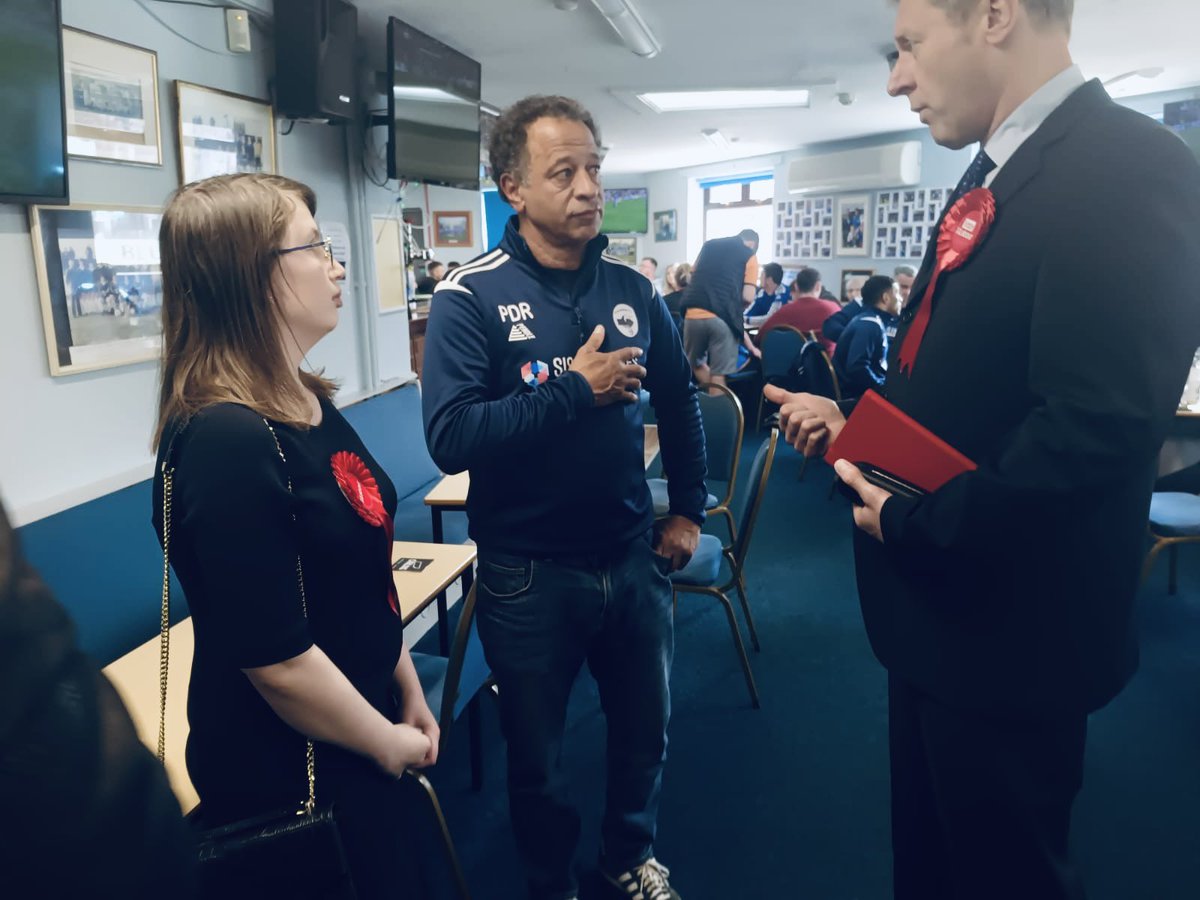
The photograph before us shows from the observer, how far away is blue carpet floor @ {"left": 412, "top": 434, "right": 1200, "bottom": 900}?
6.10ft

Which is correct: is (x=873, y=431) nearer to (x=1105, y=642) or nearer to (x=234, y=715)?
(x=1105, y=642)

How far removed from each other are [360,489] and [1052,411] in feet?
2.79

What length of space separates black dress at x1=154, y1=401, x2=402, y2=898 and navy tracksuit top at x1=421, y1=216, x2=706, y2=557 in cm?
28

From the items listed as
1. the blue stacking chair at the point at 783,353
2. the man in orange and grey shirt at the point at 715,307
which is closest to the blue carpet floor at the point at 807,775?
the man in orange and grey shirt at the point at 715,307

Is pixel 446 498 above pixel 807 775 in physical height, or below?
above

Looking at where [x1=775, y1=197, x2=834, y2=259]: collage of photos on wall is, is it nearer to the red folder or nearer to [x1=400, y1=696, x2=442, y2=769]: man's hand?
the red folder

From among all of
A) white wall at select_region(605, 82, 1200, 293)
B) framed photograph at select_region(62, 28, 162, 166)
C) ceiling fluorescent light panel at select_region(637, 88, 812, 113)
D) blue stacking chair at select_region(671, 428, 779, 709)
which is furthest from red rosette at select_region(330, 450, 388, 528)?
white wall at select_region(605, 82, 1200, 293)

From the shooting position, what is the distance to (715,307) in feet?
18.3

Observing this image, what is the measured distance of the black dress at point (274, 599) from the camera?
92 cm

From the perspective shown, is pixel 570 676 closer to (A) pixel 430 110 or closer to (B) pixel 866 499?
(B) pixel 866 499

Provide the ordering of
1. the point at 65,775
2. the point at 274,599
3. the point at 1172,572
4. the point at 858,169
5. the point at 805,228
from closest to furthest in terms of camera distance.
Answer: the point at 65,775 < the point at 274,599 < the point at 1172,572 < the point at 858,169 < the point at 805,228

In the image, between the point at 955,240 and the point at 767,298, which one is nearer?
the point at 955,240

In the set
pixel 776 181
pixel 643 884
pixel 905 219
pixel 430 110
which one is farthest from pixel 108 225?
pixel 776 181

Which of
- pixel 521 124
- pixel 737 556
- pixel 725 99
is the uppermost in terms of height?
pixel 725 99
